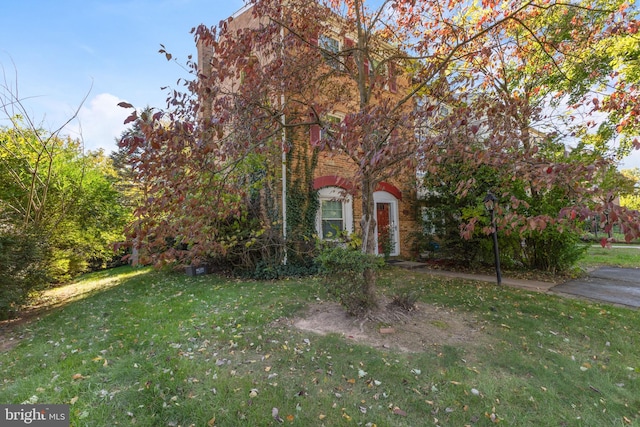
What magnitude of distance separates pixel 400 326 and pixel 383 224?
7.35 metres

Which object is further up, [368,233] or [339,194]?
[339,194]

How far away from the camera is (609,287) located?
23.3 feet

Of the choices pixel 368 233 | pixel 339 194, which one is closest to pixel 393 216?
pixel 339 194

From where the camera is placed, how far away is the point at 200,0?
550 cm

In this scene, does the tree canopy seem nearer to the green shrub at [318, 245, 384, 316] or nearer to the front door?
the green shrub at [318, 245, 384, 316]

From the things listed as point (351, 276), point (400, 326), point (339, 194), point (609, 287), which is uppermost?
point (339, 194)

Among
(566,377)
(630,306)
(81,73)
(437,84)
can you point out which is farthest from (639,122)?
(81,73)

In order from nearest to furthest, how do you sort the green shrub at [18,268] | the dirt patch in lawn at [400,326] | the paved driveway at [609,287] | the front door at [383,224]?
the dirt patch in lawn at [400,326] < the green shrub at [18,268] < the paved driveway at [609,287] < the front door at [383,224]

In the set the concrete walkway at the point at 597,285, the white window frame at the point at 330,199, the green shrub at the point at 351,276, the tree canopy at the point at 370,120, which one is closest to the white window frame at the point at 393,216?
the white window frame at the point at 330,199
